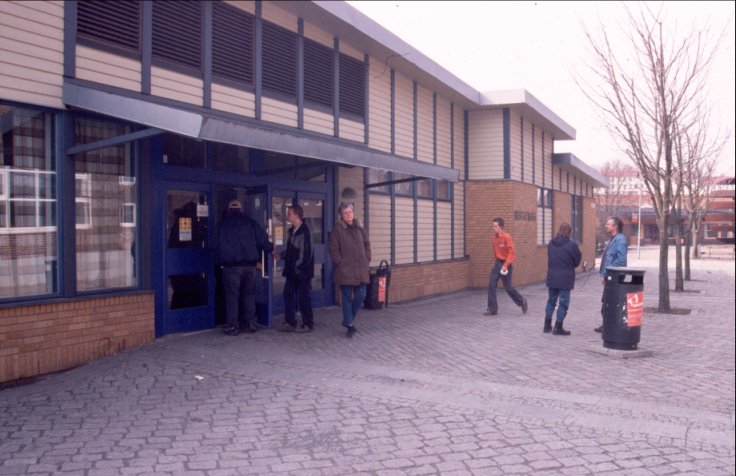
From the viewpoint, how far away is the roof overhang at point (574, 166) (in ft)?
75.6

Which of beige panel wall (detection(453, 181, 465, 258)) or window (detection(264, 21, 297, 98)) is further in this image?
beige panel wall (detection(453, 181, 465, 258))

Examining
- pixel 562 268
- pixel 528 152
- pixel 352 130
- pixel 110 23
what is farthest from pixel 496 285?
pixel 528 152

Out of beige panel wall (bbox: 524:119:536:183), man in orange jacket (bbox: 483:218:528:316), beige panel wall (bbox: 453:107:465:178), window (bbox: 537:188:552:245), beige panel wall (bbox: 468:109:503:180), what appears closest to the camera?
man in orange jacket (bbox: 483:218:528:316)

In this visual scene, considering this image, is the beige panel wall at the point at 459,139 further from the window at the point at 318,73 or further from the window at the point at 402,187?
the window at the point at 318,73

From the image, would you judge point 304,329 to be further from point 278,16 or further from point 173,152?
point 278,16

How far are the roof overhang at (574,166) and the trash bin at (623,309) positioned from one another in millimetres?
15482

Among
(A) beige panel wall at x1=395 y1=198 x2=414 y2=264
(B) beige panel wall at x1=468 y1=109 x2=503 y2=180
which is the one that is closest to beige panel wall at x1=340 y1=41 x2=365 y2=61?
(A) beige panel wall at x1=395 y1=198 x2=414 y2=264

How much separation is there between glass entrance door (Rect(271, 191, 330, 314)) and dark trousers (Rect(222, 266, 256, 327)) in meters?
1.62

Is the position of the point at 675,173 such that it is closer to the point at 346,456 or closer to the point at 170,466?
the point at 346,456

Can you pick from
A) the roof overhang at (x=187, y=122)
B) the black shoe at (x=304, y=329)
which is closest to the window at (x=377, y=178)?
the black shoe at (x=304, y=329)

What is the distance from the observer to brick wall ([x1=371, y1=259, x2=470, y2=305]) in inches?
543

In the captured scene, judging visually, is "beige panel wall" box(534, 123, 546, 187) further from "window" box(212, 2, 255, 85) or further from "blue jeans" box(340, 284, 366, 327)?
"window" box(212, 2, 255, 85)

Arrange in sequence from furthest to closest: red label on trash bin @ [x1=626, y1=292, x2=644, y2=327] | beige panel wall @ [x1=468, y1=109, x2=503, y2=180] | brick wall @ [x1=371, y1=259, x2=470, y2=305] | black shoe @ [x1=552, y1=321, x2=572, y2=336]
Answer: beige panel wall @ [x1=468, y1=109, x2=503, y2=180] < brick wall @ [x1=371, y1=259, x2=470, y2=305] < black shoe @ [x1=552, y1=321, x2=572, y2=336] < red label on trash bin @ [x1=626, y1=292, x2=644, y2=327]

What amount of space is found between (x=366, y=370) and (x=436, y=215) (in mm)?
9014
